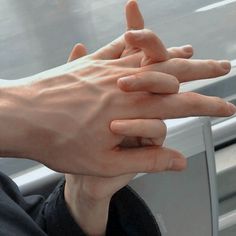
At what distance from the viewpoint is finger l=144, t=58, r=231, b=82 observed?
0.55m

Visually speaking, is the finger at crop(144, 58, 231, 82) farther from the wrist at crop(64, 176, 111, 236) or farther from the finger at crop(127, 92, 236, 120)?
the wrist at crop(64, 176, 111, 236)

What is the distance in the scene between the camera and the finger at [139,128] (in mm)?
500

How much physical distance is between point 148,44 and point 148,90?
0.17ft

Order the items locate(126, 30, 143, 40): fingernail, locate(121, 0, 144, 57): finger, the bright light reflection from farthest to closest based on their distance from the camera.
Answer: the bright light reflection, locate(121, 0, 144, 57): finger, locate(126, 30, 143, 40): fingernail

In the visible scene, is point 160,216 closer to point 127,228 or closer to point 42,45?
point 127,228

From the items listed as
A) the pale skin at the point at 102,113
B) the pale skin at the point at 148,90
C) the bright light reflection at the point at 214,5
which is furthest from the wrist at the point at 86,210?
the bright light reflection at the point at 214,5

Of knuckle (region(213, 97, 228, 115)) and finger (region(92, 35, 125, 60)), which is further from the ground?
finger (region(92, 35, 125, 60))

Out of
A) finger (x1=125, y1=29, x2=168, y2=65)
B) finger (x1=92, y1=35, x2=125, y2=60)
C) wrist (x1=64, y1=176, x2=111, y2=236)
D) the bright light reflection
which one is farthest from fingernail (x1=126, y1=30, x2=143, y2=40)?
the bright light reflection

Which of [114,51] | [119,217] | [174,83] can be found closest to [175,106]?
[174,83]

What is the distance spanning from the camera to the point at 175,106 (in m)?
0.53

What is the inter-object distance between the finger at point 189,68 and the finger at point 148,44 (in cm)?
1

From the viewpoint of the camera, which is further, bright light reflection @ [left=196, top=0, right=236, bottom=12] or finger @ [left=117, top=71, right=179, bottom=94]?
bright light reflection @ [left=196, top=0, right=236, bottom=12]

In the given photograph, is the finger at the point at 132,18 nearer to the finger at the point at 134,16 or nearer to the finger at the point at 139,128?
the finger at the point at 134,16

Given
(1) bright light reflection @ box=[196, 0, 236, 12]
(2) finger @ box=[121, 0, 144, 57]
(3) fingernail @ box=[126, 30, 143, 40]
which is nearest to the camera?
(3) fingernail @ box=[126, 30, 143, 40]
